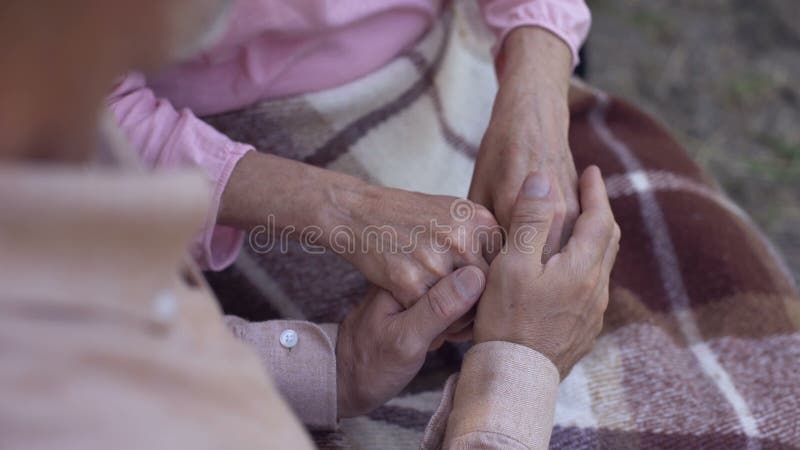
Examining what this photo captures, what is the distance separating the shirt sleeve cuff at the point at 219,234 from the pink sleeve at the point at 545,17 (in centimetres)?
42

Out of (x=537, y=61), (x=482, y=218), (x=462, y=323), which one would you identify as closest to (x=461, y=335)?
(x=462, y=323)

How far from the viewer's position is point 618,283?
1.22 m

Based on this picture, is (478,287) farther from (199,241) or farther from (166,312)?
(166,312)

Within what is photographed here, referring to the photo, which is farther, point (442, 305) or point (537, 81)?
point (537, 81)

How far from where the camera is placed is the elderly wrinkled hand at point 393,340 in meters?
0.96

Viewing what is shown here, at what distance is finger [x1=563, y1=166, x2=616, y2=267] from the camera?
1.01 metres

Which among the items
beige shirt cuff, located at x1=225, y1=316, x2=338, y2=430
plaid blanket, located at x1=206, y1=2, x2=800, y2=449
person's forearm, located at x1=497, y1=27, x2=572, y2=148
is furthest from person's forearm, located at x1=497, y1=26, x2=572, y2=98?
beige shirt cuff, located at x1=225, y1=316, x2=338, y2=430

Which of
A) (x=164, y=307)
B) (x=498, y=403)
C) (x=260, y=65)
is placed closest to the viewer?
(x=164, y=307)

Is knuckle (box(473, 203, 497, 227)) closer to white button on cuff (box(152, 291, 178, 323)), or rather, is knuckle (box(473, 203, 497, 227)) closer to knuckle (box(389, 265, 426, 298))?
knuckle (box(389, 265, 426, 298))

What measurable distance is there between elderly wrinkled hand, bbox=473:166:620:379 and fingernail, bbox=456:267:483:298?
0.6 inches

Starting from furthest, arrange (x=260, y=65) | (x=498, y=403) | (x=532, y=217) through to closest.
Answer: (x=260, y=65) → (x=532, y=217) → (x=498, y=403)

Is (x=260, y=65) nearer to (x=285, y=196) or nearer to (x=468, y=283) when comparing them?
(x=285, y=196)

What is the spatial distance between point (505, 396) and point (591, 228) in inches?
A: 9.4

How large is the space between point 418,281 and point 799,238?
1.36 meters
